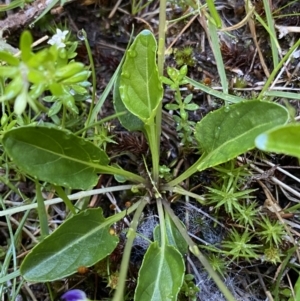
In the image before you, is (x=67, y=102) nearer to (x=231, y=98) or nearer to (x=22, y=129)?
(x=22, y=129)

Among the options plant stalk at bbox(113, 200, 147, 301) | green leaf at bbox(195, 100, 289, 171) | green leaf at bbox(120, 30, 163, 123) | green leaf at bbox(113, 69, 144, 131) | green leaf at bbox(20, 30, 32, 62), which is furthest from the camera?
green leaf at bbox(113, 69, 144, 131)

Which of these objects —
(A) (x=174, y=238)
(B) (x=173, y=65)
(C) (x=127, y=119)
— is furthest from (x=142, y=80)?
(A) (x=174, y=238)

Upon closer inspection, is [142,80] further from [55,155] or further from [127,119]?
[55,155]

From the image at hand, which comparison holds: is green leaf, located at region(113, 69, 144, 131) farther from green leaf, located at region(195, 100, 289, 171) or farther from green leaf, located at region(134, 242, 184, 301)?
green leaf, located at region(134, 242, 184, 301)

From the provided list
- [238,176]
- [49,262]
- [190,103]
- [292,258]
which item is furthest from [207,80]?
[49,262]

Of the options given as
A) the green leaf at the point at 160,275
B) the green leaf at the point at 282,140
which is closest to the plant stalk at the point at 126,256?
the green leaf at the point at 160,275

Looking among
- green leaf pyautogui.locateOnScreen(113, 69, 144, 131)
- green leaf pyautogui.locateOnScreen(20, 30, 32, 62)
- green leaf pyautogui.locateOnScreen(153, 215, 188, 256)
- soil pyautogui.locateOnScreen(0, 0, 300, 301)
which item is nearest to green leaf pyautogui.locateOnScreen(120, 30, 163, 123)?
green leaf pyautogui.locateOnScreen(113, 69, 144, 131)
